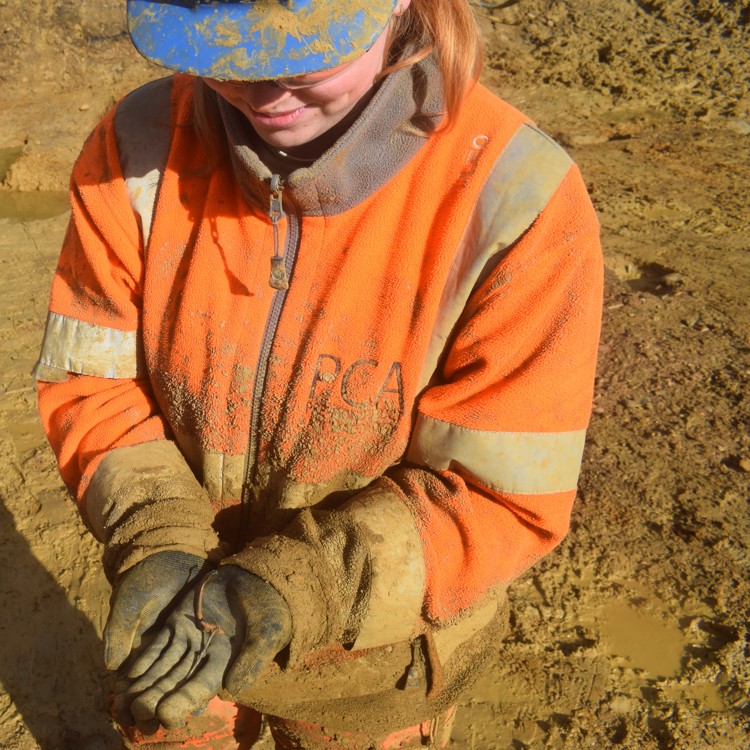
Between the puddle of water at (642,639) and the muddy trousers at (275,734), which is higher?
the muddy trousers at (275,734)

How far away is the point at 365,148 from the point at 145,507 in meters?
0.79

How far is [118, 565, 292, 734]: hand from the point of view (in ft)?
4.60

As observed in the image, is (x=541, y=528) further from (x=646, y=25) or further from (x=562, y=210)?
(x=646, y=25)

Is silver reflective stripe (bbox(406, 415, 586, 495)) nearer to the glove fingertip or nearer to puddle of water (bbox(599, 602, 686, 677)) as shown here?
the glove fingertip

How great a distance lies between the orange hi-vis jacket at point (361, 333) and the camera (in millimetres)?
1443

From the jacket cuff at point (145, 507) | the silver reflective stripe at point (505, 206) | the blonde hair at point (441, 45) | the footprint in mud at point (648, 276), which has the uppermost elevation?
the blonde hair at point (441, 45)

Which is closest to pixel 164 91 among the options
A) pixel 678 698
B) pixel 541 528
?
pixel 541 528

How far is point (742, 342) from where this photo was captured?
3.74 metres

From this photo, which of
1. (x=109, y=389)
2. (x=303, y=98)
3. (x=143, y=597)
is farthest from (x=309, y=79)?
(x=143, y=597)

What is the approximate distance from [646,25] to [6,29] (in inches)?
204

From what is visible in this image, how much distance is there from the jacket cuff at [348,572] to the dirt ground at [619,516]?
1259mm

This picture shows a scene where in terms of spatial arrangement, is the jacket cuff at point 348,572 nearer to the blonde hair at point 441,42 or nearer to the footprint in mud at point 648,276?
the blonde hair at point 441,42

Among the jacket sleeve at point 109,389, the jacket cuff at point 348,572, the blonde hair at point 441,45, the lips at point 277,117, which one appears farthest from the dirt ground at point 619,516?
the jacket cuff at point 348,572

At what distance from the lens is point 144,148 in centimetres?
161
